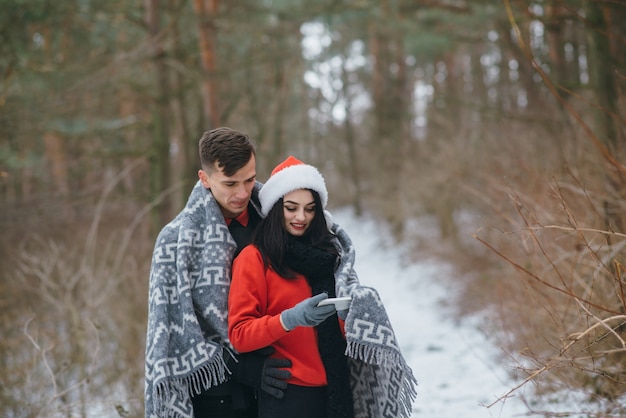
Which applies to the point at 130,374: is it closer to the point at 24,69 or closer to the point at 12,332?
the point at 12,332

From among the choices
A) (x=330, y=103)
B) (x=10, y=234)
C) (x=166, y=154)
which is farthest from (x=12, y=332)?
(x=330, y=103)

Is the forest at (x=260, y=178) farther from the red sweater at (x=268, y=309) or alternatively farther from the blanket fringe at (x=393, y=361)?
the red sweater at (x=268, y=309)

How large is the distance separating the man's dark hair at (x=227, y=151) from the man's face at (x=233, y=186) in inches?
0.9

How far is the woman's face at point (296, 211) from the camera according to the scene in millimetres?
2574

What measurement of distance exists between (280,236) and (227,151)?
42 centimetres

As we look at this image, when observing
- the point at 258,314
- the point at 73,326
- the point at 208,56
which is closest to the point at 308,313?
the point at 258,314

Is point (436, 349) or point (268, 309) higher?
point (268, 309)

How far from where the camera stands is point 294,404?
8.07ft

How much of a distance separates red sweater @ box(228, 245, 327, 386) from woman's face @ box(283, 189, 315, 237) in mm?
185

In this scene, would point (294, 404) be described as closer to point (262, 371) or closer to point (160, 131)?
point (262, 371)

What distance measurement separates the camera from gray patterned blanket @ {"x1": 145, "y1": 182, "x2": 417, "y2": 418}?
7.90 feet

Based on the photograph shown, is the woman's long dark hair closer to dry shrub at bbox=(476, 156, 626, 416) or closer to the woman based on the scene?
the woman

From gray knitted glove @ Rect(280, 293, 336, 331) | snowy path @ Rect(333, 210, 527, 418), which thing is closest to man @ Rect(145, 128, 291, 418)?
gray knitted glove @ Rect(280, 293, 336, 331)

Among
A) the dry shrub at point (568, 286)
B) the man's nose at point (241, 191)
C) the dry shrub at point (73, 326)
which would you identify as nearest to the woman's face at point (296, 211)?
the man's nose at point (241, 191)
